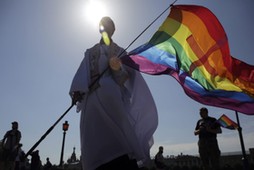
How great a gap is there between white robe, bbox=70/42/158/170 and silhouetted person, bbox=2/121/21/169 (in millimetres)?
5651

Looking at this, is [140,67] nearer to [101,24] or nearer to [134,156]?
[101,24]

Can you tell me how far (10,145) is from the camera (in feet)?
26.7

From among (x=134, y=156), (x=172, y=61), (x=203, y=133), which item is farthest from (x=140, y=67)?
(x=203, y=133)

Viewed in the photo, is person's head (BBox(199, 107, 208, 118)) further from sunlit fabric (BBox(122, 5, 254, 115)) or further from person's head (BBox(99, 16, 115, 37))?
person's head (BBox(99, 16, 115, 37))

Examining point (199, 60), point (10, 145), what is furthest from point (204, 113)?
point (10, 145)

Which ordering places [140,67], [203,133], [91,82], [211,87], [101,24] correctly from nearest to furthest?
[91,82], [101,24], [140,67], [211,87], [203,133]

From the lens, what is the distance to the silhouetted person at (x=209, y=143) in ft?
22.3

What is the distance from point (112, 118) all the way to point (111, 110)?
0.29ft

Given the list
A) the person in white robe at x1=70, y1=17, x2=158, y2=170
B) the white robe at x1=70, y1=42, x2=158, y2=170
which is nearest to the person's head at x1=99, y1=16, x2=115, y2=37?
the person in white robe at x1=70, y1=17, x2=158, y2=170

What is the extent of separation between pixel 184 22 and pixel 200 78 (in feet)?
3.42

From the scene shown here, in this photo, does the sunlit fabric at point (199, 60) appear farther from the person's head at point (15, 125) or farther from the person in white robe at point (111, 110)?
the person's head at point (15, 125)

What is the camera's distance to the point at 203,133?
7012 millimetres

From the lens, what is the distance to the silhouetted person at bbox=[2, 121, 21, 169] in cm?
798

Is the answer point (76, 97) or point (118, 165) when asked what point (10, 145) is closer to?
point (76, 97)
